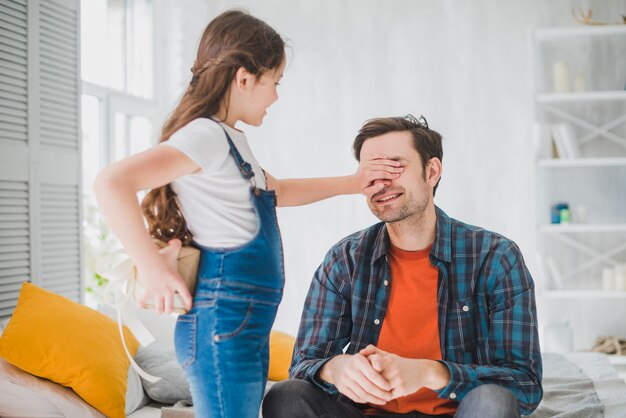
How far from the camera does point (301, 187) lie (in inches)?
69.3

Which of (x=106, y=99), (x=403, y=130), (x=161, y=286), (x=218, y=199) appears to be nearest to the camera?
(x=161, y=286)

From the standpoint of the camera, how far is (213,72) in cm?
141

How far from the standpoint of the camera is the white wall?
15.6 feet

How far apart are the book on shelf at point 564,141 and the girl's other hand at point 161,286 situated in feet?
11.5

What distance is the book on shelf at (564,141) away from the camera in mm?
4340

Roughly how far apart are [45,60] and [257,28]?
2.13m

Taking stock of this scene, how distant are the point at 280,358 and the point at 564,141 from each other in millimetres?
2422

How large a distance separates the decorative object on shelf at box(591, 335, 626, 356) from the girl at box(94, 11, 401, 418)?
3.43 meters

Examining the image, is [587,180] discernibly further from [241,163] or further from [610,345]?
[241,163]

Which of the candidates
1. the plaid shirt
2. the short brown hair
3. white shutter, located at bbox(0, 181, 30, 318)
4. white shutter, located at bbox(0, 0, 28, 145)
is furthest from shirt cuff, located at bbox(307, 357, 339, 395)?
white shutter, located at bbox(0, 0, 28, 145)

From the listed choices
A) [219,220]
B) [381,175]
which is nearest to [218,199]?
[219,220]

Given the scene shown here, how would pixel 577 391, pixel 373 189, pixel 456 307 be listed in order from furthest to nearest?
pixel 577 391 → pixel 373 189 → pixel 456 307

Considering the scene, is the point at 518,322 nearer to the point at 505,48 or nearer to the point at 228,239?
the point at 228,239

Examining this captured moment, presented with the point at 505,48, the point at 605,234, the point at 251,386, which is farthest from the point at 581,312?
the point at 251,386
